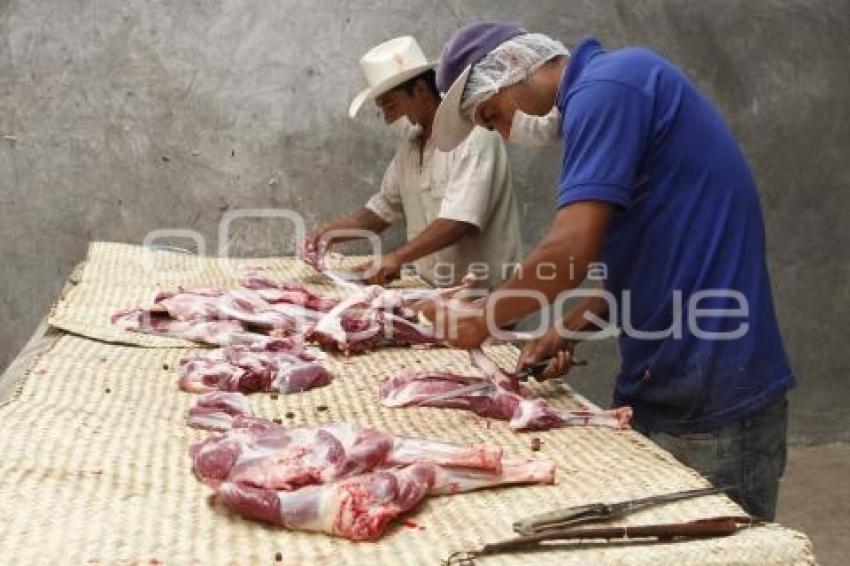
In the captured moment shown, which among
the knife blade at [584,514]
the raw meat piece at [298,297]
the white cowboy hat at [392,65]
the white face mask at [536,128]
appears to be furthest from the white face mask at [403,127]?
the knife blade at [584,514]

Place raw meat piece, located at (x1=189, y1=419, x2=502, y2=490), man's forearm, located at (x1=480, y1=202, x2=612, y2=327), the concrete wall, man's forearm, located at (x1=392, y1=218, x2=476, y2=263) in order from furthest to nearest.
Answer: the concrete wall, man's forearm, located at (x1=392, y1=218, x2=476, y2=263), man's forearm, located at (x1=480, y1=202, x2=612, y2=327), raw meat piece, located at (x1=189, y1=419, x2=502, y2=490)

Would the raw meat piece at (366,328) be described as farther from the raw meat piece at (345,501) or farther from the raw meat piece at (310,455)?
the raw meat piece at (345,501)

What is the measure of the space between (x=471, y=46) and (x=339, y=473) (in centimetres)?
161

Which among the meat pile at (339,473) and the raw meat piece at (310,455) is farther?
the raw meat piece at (310,455)

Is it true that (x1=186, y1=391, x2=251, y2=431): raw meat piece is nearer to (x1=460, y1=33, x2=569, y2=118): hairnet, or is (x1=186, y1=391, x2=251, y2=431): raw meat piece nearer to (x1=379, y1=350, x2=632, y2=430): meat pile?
(x1=379, y1=350, x2=632, y2=430): meat pile

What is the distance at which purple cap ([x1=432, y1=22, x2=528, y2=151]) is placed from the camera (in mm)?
3604

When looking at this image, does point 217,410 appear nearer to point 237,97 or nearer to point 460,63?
point 460,63

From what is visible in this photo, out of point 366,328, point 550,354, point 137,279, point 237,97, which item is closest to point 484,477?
point 550,354

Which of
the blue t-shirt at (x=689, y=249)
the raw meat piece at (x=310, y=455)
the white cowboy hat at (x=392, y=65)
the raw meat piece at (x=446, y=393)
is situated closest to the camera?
the raw meat piece at (x=310, y=455)

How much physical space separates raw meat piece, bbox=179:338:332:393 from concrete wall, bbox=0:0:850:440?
285 centimetres

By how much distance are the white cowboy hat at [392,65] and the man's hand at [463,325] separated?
7.87 feet

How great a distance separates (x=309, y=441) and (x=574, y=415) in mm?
924

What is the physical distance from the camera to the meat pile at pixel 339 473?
243 centimetres

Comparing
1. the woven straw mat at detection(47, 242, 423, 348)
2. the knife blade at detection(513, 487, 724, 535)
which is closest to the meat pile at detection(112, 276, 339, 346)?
the woven straw mat at detection(47, 242, 423, 348)
